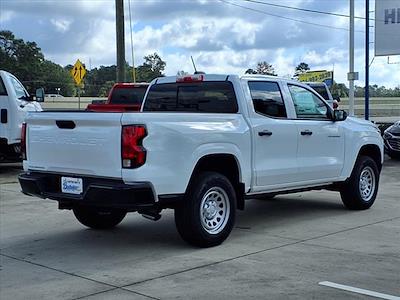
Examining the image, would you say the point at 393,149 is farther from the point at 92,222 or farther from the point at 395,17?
the point at 395,17

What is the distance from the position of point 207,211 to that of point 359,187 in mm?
3294

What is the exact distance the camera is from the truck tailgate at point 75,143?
636 centimetres

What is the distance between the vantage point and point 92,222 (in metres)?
8.17

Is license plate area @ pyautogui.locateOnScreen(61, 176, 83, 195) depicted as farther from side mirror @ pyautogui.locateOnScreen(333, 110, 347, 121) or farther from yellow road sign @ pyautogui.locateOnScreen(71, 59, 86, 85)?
yellow road sign @ pyautogui.locateOnScreen(71, 59, 86, 85)

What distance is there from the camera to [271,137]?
7812 mm

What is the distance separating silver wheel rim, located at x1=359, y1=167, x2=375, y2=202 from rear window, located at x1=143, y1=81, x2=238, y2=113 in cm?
296

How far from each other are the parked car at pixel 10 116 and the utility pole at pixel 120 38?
146 inches

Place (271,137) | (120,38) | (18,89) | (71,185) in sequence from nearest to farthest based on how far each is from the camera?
Answer: (71,185) < (271,137) < (18,89) < (120,38)

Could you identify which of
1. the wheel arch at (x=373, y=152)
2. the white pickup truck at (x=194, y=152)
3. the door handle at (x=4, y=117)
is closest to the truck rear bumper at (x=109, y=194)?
the white pickup truck at (x=194, y=152)

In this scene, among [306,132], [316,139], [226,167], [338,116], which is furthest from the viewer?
[338,116]

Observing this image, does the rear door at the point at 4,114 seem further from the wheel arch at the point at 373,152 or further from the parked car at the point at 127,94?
the wheel arch at the point at 373,152

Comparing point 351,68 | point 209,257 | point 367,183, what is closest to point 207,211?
point 209,257

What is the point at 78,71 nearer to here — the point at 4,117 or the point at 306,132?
the point at 4,117

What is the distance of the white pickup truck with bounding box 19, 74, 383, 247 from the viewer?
20.8 ft
